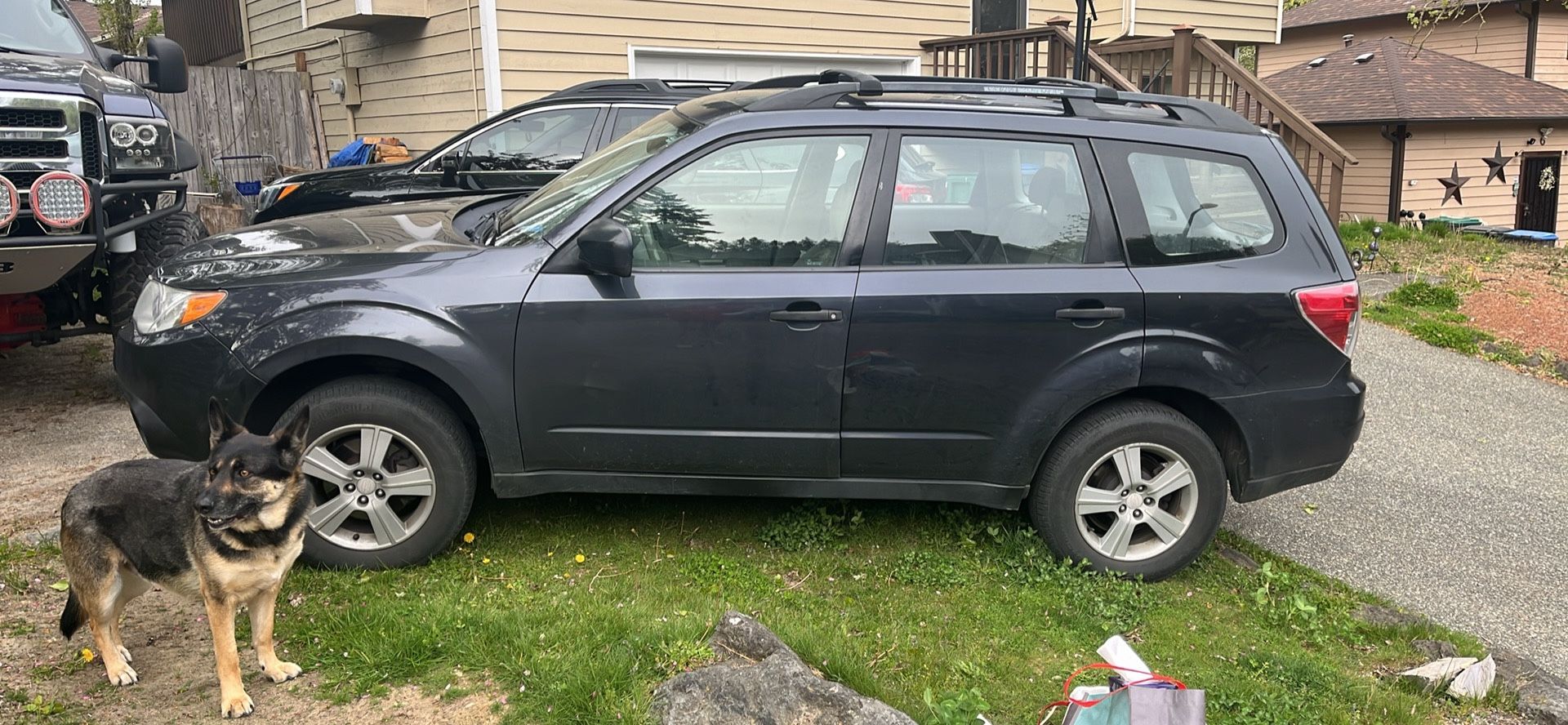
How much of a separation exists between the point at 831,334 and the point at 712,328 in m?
0.42

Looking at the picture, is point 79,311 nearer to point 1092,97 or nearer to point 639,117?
point 639,117

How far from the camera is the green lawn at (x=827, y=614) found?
3332mm

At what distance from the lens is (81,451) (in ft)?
17.3

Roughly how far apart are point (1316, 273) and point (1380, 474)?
7.46 feet

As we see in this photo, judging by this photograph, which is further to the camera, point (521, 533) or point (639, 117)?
point (639, 117)

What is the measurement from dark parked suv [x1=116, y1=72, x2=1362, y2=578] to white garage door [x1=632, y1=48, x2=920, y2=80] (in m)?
7.87

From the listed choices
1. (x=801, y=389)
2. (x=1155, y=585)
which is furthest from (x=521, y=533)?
(x=1155, y=585)

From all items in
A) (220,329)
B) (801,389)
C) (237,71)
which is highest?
(237,71)

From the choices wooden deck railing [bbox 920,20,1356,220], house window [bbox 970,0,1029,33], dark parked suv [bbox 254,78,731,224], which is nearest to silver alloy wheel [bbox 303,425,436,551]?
dark parked suv [bbox 254,78,731,224]

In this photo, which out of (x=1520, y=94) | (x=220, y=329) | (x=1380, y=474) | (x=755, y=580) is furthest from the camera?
(x=1520, y=94)

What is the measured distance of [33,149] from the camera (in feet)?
16.9

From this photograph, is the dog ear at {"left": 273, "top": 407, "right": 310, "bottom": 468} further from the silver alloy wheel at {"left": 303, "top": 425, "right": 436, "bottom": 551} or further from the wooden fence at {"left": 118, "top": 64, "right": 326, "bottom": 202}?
the wooden fence at {"left": 118, "top": 64, "right": 326, "bottom": 202}

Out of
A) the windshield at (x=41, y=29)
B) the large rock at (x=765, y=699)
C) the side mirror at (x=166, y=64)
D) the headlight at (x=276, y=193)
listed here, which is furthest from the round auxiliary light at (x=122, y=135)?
the large rock at (x=765, y=699)

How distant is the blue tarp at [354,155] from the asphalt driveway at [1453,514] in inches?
364
